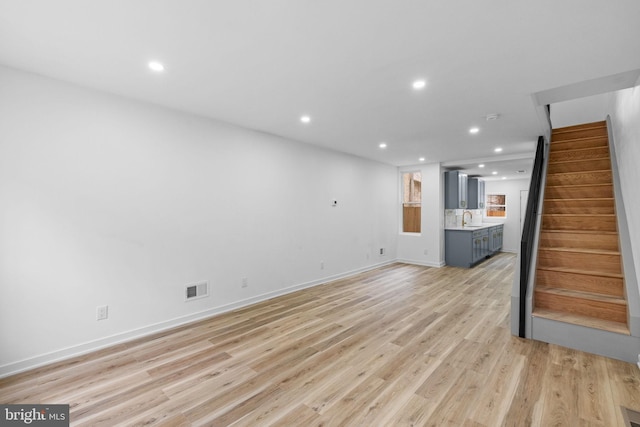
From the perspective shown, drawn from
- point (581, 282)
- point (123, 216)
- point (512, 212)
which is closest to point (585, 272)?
point (581, 282)

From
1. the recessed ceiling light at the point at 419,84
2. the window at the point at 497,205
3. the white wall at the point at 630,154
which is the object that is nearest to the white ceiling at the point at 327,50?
the recessed ceiling light at the point at 419,84

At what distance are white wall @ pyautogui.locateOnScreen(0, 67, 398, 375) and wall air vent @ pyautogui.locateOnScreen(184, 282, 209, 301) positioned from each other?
0.23 ft

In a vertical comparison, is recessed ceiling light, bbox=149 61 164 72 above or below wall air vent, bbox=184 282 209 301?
above

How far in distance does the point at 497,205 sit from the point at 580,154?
501 cm

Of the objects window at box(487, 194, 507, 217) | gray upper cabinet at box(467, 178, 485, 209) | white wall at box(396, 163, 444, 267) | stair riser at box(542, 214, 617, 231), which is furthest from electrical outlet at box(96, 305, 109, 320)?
window at box(487, 194, 507, 217)

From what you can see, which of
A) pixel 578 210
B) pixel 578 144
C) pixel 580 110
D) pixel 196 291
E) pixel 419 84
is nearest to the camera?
pixel 419 84

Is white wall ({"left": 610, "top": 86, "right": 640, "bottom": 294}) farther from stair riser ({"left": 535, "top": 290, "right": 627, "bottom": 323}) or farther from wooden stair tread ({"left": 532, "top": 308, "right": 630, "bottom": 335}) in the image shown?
wooden stair tread ({"left": 532, "top": 308, "right": 630, "bottom": 335})

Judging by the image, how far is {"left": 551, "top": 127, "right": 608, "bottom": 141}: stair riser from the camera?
15.5 feet

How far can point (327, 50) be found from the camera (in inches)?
83.2

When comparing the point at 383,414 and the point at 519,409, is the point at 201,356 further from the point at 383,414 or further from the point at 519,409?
the point at 519,409

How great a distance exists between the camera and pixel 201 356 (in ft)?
8.69

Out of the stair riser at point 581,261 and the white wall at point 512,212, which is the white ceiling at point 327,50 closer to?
the stair riser at point 581,261

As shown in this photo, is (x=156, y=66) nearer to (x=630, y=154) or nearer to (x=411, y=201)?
(x=630, y=154)

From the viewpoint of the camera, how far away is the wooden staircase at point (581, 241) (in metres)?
2.91
